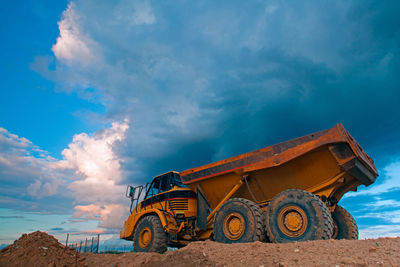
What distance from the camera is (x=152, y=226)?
31.6 feet

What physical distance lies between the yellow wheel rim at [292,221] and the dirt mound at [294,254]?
81 cm

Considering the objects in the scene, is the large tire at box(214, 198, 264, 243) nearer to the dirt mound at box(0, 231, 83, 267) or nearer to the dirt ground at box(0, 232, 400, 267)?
the dirt ground at box(0, 232, 400, 267)

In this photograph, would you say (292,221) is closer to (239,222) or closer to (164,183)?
(239,222)

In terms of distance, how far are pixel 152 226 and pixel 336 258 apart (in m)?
6.74

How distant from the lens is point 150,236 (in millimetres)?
9578

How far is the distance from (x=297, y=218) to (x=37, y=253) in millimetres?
8247

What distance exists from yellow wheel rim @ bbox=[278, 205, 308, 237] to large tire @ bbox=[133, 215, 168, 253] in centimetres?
474

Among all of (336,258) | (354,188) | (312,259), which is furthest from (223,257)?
(354,188)

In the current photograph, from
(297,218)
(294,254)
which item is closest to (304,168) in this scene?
(297,218)

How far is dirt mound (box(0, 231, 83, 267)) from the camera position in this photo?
817 cm

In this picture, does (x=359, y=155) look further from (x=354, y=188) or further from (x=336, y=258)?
(x=336, y=258)

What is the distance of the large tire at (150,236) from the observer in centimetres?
931

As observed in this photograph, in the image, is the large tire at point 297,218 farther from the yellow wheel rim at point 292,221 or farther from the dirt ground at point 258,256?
the dirt ground at point 258,256

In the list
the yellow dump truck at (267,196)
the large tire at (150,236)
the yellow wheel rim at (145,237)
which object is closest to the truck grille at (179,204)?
the yellow dump truck at (267,196)
